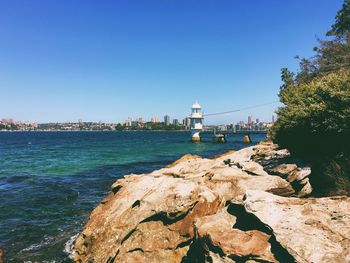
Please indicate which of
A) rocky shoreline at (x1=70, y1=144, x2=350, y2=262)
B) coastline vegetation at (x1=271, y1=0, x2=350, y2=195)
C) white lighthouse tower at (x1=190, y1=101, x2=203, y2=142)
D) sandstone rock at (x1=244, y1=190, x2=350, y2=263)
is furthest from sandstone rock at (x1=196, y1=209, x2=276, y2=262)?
white lighthouse tower at (x1=190, y1=101, x2=203, y2=142)

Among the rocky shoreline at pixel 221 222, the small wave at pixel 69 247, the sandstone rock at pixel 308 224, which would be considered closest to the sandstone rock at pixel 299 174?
Answer: the rocky shoreline at pixel 221 222

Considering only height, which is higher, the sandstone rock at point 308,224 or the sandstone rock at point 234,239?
the sandstone rock at point 308,224

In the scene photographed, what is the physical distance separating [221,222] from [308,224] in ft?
8.45

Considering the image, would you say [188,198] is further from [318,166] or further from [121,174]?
[121,174]

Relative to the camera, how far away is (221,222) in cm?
927

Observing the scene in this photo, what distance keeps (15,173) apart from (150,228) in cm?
3100

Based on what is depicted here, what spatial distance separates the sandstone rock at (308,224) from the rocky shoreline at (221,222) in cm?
2

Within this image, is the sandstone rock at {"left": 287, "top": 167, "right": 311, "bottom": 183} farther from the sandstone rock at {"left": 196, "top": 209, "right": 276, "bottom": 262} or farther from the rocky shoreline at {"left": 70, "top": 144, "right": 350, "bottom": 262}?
the sandstone rock at {"left": 196, "top": 209, "right": 276, "bottom": 262}

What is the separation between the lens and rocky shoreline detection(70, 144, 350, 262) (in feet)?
25.0

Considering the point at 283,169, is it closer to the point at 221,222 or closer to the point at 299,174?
the point at 299,174

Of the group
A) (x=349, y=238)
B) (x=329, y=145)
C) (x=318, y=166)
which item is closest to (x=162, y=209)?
(x=349, y=238)

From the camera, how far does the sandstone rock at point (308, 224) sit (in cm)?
702

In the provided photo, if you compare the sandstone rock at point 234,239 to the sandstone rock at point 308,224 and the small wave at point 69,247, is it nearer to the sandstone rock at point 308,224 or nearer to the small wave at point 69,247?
the sandstone rock at point 308,224

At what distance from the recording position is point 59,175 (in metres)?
33.5
